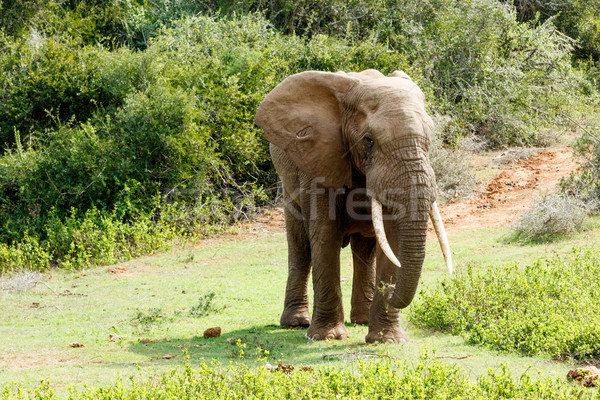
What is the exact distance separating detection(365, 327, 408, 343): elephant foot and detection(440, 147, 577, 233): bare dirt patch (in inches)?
311

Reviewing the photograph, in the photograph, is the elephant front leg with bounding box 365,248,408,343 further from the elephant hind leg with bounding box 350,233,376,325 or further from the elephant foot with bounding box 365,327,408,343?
the elephant hind leg with bounding box 350,233,376,325

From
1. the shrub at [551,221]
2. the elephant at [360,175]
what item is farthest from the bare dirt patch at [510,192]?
the elephant at [360,175]

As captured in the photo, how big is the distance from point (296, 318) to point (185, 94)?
311 inches

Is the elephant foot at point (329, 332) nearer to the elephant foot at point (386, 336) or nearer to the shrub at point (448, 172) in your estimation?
the elephant foot at point (386, 336)

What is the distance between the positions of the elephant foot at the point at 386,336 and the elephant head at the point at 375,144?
1.84ft

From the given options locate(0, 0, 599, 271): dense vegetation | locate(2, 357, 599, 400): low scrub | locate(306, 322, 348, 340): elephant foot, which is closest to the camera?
locate(2, 357, 599, 400): low scrub

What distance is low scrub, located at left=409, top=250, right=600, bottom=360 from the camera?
6957 mm

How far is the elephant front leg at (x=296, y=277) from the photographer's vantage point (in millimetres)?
8977

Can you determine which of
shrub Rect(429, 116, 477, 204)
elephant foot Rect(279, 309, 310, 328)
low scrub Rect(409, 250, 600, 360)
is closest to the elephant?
low scrub Rect(409, 250, 600, 360)

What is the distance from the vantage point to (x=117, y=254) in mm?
14383

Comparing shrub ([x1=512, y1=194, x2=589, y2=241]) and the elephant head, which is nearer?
the elephant head

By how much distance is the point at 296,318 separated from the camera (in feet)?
29.9

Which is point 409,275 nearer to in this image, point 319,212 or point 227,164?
point 319,212

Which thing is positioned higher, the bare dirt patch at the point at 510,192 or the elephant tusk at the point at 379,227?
the elephant tusk at the point at 379,227
